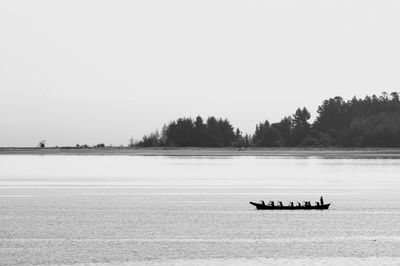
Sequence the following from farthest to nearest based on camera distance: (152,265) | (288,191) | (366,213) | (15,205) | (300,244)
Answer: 1. (288,191)
2. (15,205)
3. (366,213)
4. (300,244)
5. (152,265)

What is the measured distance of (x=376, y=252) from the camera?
128 feet

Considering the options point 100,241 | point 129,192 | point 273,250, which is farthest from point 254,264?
point 129,192

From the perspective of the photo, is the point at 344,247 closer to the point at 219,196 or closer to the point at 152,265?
the point at 152,265

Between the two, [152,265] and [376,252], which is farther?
[376,252]

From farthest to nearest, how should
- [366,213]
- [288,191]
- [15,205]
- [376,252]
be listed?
[288,191] → [15,205] → [366,213] → [376,252]

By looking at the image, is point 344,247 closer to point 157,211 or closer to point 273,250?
point 273,250

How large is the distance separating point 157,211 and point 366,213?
16.2 meters

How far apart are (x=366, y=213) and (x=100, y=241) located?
79.0 feet

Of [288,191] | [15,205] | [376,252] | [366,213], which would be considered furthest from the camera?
[288,191]

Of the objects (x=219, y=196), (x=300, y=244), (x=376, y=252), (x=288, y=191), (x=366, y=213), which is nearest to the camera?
(x=376, y=252)

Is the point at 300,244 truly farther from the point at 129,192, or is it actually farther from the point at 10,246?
the point at 129,192

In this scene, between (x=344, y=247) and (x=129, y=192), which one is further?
(x=129, y=192)

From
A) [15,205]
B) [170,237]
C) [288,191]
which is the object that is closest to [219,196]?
[288,191]

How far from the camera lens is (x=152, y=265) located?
35750mm
